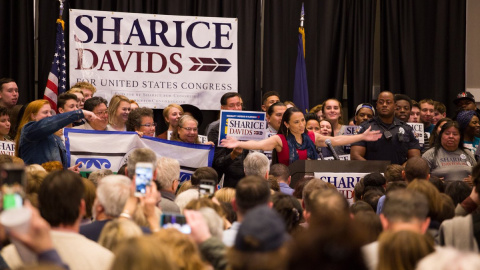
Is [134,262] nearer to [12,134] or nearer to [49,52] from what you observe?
[12,134]

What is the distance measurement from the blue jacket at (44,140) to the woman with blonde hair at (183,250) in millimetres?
3843

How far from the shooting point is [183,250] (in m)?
3.04

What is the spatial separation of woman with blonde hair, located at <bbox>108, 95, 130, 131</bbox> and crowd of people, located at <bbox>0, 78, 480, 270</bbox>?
0.01 m

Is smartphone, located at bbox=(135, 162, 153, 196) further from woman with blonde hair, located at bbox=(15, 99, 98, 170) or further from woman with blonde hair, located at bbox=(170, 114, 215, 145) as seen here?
woman with blonde hair, located at bbox=(170, 114, 215, 145)

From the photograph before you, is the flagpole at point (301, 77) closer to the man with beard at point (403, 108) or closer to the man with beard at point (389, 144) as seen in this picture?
the man with beard at point (403, 108)

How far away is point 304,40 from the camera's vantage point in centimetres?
1216

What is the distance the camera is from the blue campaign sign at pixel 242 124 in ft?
26.6

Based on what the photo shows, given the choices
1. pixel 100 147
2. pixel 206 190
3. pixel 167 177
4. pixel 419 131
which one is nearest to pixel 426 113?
pixel 419 131

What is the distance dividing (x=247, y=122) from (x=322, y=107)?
8.82 ft

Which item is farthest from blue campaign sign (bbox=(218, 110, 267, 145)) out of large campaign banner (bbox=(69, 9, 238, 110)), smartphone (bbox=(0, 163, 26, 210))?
smartphone (bbox=(0, 163, 26, 210))

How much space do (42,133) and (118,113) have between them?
1583 millimetres

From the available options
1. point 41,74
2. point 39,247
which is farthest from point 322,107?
point 39,247

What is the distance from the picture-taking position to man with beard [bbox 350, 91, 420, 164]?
8859 mm

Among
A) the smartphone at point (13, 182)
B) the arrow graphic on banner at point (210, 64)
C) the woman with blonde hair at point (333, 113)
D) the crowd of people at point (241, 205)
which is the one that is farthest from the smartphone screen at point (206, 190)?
the arrow graphic on banner at point (210, 64)
